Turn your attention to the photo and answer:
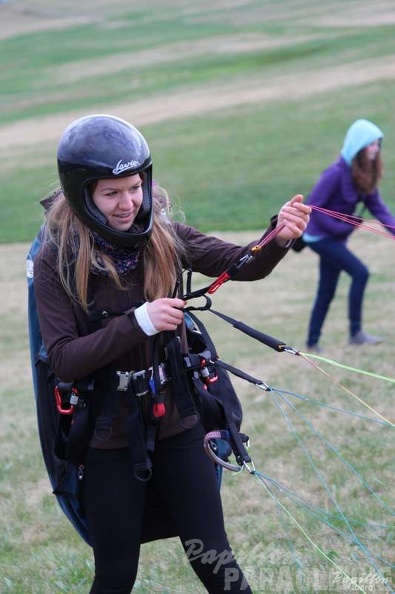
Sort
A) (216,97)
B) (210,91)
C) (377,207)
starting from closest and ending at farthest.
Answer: (377,207) → (216,97) → (210,91)

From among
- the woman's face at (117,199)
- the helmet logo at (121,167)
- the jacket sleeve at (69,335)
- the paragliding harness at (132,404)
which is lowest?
the paragliding harness at (132,404)

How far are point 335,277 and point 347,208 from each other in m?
0.88

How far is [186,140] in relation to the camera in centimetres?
3062

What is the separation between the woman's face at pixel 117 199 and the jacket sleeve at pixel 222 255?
35 centimetres

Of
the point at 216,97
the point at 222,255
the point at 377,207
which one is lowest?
the point at 216,97

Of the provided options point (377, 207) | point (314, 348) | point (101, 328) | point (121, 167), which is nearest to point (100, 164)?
point (121, 167)

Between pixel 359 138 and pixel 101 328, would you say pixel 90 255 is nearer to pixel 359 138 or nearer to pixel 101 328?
pixel 101 328

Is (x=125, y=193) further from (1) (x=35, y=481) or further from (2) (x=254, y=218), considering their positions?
(2) (x=254, y=218)

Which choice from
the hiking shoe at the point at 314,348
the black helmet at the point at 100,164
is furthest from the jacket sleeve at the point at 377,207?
the black helmet at the point at 100,164

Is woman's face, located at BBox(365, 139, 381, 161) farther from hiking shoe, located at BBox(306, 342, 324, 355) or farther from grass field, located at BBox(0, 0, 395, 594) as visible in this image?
hiking shoe, located at BBox(306, 342, 324, 355)

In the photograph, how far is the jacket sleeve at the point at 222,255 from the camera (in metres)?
3.79

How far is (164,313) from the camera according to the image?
132 inches

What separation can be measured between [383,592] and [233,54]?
1748 inches

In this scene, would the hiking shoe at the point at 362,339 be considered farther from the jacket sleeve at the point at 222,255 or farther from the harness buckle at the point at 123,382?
the harness buckle at the point at 123,382
